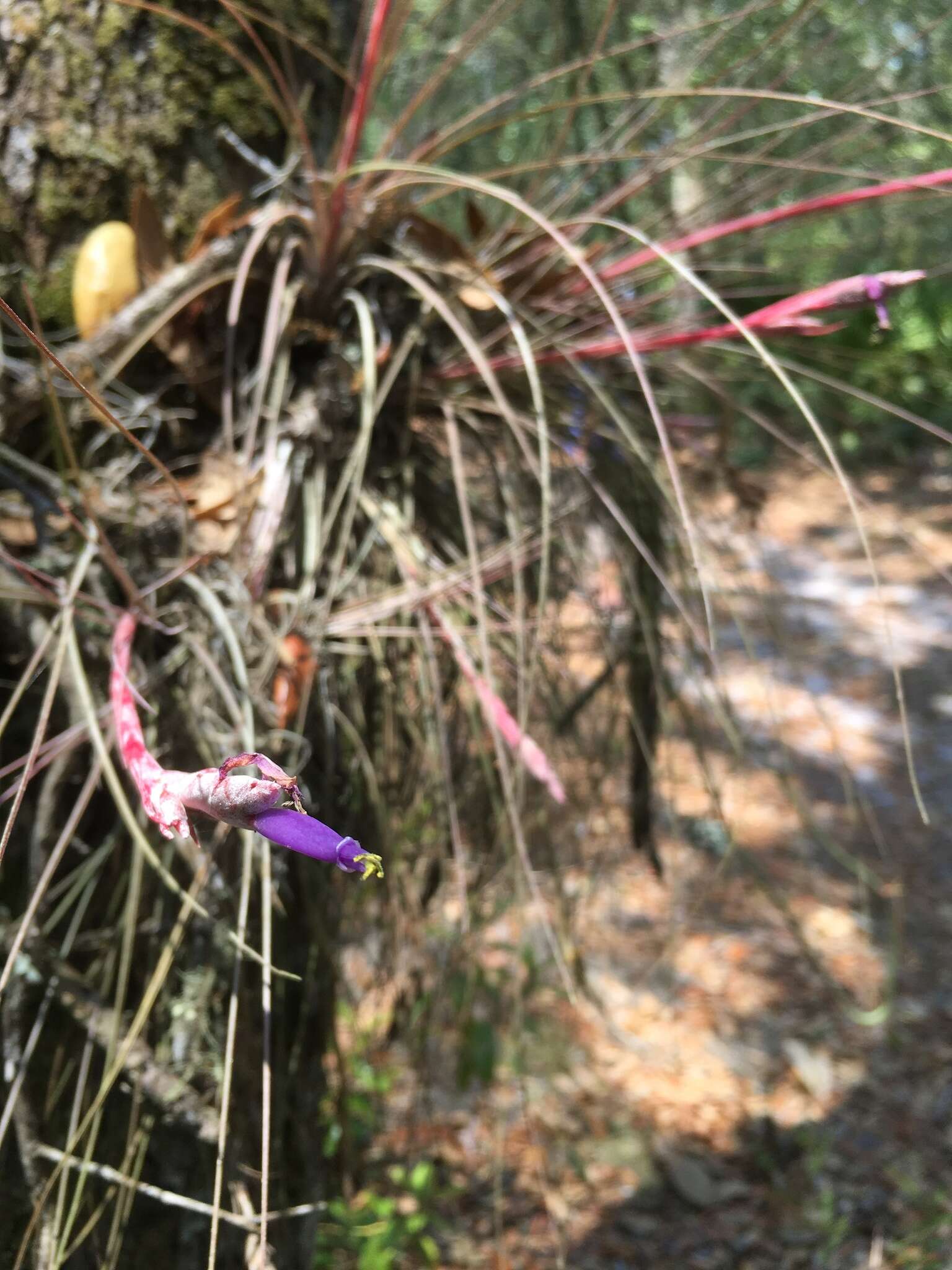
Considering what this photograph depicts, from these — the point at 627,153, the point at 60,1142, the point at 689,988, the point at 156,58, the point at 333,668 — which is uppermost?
the point at 156,58

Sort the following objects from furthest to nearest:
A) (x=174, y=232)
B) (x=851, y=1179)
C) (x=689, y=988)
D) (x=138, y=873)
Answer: (x=689, y=988) < (x=851, y=1179) < (x=174, y=232) < (x=138, y=873)

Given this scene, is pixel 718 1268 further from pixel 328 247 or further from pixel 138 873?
pixel 328 247

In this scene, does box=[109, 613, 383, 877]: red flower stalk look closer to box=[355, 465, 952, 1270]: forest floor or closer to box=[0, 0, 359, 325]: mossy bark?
box=[355, 465, 952, 1270]: forest floor

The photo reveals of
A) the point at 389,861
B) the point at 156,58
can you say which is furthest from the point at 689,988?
the point at 156,58

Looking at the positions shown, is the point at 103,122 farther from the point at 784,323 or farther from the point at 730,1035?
the point at 730,1035

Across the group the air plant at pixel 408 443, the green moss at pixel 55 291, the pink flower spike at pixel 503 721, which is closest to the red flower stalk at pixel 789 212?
the air plant at pixel 408 443

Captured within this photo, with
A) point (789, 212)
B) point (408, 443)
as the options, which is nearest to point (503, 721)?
point (408, 443)

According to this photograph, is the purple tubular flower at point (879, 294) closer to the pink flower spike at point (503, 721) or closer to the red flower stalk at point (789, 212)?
the red flower stalk at point (789, 212)
